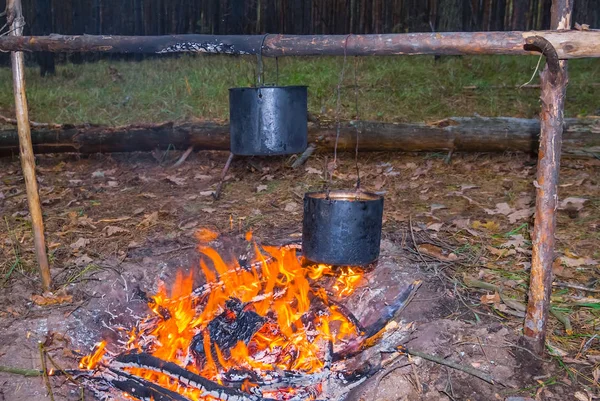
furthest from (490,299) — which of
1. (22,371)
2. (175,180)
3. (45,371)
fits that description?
(175,180)

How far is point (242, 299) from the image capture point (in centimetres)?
393

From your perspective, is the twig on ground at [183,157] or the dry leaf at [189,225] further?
the twig on ground at [183,157]

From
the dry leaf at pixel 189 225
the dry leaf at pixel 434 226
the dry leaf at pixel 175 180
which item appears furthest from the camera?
the dry leaf at pixel 175 180

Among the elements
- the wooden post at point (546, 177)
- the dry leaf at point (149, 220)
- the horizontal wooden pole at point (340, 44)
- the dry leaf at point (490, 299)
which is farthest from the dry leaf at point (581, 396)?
the dry leaf at point (149, 220)

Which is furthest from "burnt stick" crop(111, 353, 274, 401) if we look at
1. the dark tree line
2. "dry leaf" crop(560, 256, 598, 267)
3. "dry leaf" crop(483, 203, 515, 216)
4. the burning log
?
the dark tree line

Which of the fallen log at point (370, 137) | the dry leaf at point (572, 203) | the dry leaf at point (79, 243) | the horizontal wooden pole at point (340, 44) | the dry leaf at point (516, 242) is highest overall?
the horizontal wooden pole at point (340, 44)

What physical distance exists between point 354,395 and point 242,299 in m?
1.25

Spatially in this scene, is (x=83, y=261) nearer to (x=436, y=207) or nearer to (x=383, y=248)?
(x=383, y=248)

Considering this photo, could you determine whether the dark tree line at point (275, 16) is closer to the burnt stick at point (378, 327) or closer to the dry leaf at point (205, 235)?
the dry leaf at point (205, 235)

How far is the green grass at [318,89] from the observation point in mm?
7469

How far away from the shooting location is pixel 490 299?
3.54 m

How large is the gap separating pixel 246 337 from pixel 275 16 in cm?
879

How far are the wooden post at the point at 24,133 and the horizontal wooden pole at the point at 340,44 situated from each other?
133 mm

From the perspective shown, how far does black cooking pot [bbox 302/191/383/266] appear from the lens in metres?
3.21
